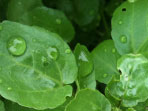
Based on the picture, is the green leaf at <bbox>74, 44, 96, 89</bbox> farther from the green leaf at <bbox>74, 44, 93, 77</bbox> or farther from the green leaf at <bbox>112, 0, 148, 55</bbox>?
the green leaf at <bbox>112, 0, 148, 55</bbox>

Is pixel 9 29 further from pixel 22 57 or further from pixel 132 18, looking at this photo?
pixel 132 18

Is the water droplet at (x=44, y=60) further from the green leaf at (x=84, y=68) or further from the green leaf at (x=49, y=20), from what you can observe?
the green leaf at (x=49, y=20)

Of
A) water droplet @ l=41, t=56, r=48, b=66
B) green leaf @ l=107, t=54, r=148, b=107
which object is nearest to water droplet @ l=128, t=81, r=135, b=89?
green leaf @ l=107, t=54, r=148, b=107

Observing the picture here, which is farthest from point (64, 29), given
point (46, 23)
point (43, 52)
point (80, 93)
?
point (80, 93)

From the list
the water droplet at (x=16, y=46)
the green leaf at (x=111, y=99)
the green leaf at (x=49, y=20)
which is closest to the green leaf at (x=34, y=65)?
the water droplet at (x=16, y=46)

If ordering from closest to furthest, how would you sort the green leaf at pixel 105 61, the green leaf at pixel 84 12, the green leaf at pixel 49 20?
the green leaf at pixel 105 61 → the green leaf at pixel 49 20 → the green leaf at pixel 84 12

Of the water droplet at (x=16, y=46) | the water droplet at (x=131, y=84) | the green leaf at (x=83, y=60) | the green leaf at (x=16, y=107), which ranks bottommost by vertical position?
the green leaf at (x=16, y=107)
